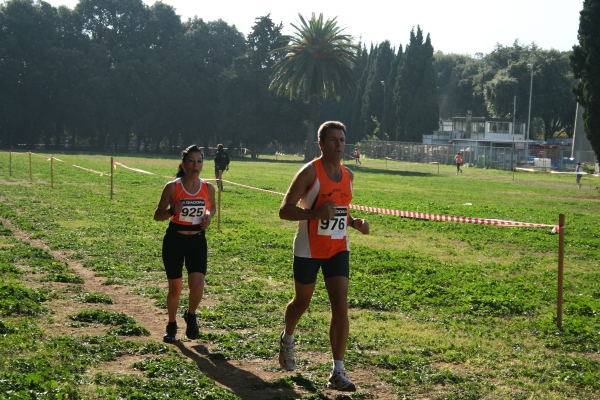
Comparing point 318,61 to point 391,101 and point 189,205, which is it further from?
point 189,205

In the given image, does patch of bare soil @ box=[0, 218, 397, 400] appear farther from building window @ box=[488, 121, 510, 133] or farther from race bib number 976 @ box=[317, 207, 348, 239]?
building window @ box=[488, 121, 510, 133]

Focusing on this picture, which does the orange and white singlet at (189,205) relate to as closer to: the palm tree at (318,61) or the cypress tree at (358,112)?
the palm tree at (318,61)

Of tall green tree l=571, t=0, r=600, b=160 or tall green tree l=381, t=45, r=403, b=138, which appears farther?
tall green tree l=381, t=45, r=403, b=138

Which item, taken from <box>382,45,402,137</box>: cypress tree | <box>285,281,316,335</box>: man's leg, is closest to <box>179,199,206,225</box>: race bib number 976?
<box>285,281,316,335</box>: man's leg

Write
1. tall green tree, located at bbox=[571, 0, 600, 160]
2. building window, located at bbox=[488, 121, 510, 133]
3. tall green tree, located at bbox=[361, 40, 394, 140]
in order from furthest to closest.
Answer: tall green tree, located at bbox=[361, 40, 394, 140]
building window, located at bbox=[488, 121, 510, 133]
tall green tree, located at bbox=[571, 0, 600, 160]

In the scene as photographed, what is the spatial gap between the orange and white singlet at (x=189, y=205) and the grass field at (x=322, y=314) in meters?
1.18

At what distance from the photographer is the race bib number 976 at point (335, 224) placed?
598 centimetres

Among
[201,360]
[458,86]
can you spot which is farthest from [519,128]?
[201,360]

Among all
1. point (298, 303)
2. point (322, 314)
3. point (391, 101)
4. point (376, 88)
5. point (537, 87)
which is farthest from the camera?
point (376, 88)

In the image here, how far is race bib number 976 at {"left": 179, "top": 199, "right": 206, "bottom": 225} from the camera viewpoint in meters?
7.33

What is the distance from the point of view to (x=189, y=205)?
7.36 metres

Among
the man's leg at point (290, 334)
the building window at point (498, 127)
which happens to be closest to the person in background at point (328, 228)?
the man's leg at point (290, 334)

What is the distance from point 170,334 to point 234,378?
52.3 inches

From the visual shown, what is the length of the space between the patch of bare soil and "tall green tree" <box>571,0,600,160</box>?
28458 millimetres
